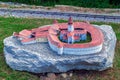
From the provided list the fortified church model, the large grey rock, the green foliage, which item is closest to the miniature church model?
the fortified church model

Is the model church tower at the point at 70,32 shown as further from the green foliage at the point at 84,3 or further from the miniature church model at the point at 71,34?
the green foliage at the point at 84,3

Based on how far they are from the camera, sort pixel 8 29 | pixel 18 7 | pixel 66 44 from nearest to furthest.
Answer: pixel 66 44 < pixel 8 29 < pixel 18 7

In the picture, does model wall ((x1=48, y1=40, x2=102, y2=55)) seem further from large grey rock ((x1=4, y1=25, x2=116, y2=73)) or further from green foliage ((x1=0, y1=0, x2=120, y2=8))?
green foliage ((x1=0, y1=0, x2=120, y2=8))

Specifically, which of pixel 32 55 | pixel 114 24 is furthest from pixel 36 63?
pixel 114 24

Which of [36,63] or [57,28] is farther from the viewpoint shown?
[57,28]

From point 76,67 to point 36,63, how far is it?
1.41 m

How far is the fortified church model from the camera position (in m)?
12.0

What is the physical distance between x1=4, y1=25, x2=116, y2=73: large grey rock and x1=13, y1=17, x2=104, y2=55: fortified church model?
0.60 ft

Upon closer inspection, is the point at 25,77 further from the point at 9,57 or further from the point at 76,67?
the point at 76,67

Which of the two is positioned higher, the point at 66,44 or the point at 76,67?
the point at 66,44

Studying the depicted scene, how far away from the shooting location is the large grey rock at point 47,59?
11.9 meters

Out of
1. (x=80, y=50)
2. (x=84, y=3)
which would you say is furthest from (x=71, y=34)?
(x=84, y=3)

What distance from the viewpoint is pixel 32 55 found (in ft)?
39.9

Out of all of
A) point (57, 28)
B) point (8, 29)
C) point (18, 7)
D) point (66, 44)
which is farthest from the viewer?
point (18, 7)
